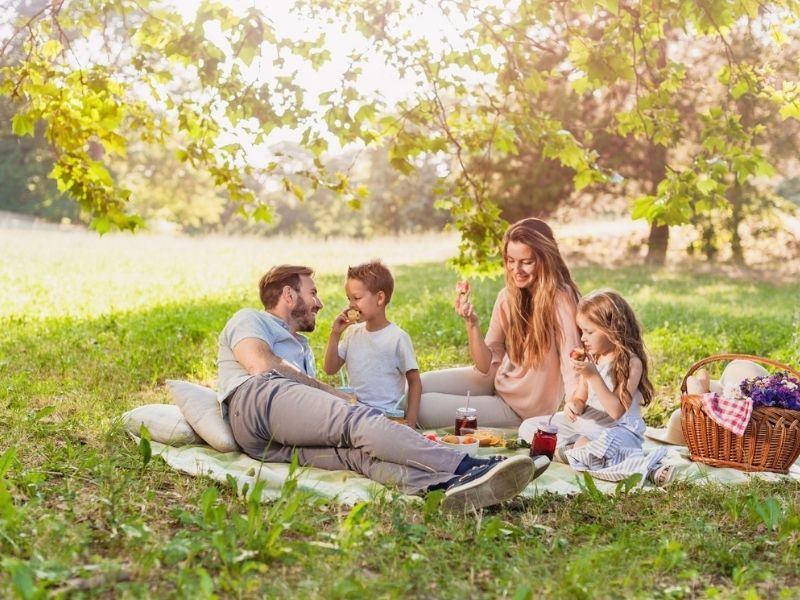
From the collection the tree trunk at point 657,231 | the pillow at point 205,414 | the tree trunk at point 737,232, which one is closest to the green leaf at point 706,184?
the pillow at point 205,414

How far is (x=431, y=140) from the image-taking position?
7.37 metres

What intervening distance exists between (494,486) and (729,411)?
176 cm

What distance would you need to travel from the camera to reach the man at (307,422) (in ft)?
13.5

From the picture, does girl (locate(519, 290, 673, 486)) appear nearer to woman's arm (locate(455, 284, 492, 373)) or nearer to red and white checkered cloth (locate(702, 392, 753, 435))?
red and white checkered cloth (locate(702, 392, 753, 435))

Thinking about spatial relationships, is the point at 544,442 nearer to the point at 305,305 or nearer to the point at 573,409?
the point at 573,409

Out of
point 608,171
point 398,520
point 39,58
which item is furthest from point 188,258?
point 398,520

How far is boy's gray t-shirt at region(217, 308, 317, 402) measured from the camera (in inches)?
201

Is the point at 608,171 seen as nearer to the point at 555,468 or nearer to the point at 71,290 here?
the point at 555,468

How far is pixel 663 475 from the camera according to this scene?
477 centimetres

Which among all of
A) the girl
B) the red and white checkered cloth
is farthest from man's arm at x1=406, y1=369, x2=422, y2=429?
the red and white checkered cloth

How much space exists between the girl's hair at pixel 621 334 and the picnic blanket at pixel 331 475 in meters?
0.43

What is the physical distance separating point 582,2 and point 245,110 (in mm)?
2854

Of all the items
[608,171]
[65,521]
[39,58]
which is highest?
[39,58]

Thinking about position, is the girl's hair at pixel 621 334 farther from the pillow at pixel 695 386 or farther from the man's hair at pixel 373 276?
the man's hair at pixel 373 276
